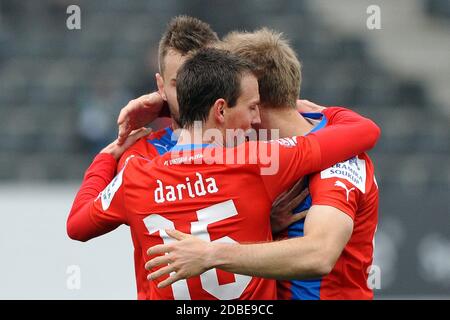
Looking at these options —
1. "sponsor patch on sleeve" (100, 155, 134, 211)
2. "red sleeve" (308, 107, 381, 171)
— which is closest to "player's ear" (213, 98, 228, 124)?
"red sleeve" (308, 107, 381, 171)

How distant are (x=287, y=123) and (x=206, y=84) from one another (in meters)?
0.43

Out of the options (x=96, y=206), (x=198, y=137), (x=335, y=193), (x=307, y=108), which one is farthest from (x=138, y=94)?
(x=335, y=193)

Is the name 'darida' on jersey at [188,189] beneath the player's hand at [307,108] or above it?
beneath

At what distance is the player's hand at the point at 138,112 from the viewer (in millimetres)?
4164

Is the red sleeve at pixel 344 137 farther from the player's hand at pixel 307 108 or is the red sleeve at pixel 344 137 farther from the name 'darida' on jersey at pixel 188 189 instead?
the name 'darida' on jersey at pixel 188 189

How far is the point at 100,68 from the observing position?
10.9m

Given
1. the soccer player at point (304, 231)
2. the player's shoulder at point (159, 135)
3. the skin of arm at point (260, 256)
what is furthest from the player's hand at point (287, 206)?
the player's shoulder at point (159, 135)

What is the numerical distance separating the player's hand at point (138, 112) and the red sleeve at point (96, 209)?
19 cm

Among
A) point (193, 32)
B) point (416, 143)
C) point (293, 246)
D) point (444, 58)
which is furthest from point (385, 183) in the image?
point (293, 246)

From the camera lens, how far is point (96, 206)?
3.86 m

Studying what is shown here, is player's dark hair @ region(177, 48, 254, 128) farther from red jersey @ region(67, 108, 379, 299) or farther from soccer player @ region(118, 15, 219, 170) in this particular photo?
soccer player @ region(118, 15, 219, 170)

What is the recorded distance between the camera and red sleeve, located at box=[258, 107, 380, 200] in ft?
11.7

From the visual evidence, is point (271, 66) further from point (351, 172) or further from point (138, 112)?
point (138, 112)

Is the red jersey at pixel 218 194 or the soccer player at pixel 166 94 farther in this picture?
the soccer player at pixel 166 94
